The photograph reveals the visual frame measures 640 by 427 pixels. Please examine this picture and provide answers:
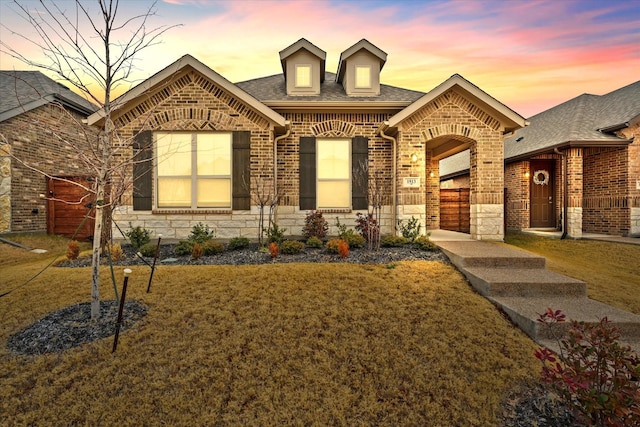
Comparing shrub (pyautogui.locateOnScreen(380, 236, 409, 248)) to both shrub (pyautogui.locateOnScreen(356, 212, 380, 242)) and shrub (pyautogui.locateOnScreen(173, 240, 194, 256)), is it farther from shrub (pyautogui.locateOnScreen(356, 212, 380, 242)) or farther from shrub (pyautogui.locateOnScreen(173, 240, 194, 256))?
shrub (pyautogui.locateOnScreen(173, 240, 194, 256))

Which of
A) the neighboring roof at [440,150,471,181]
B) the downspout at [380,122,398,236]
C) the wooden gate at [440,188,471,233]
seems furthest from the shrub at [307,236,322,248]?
the neighboring roof at [440,150,471,181]

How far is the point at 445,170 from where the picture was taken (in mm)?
20766

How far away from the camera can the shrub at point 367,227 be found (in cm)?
735

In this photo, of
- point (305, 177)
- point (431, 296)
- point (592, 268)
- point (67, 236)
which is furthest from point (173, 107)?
point (592, 268)

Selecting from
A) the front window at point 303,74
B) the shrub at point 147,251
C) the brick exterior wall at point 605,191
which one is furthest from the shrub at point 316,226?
the brick exterior wall at point 605,191

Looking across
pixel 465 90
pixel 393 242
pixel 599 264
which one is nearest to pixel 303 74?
pixel 465 90

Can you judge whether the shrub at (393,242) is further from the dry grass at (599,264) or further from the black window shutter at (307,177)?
the dry grass at (599,264)

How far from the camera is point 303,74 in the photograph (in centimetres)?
1002

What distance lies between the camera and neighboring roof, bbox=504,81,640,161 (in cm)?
1028

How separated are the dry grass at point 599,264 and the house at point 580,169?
1485mm

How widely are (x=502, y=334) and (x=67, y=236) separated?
554 inches

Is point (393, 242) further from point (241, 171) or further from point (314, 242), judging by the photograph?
point (241, 171)

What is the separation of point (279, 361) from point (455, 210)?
10.7 metres

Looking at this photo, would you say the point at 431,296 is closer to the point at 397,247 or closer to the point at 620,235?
the point at 397,247
